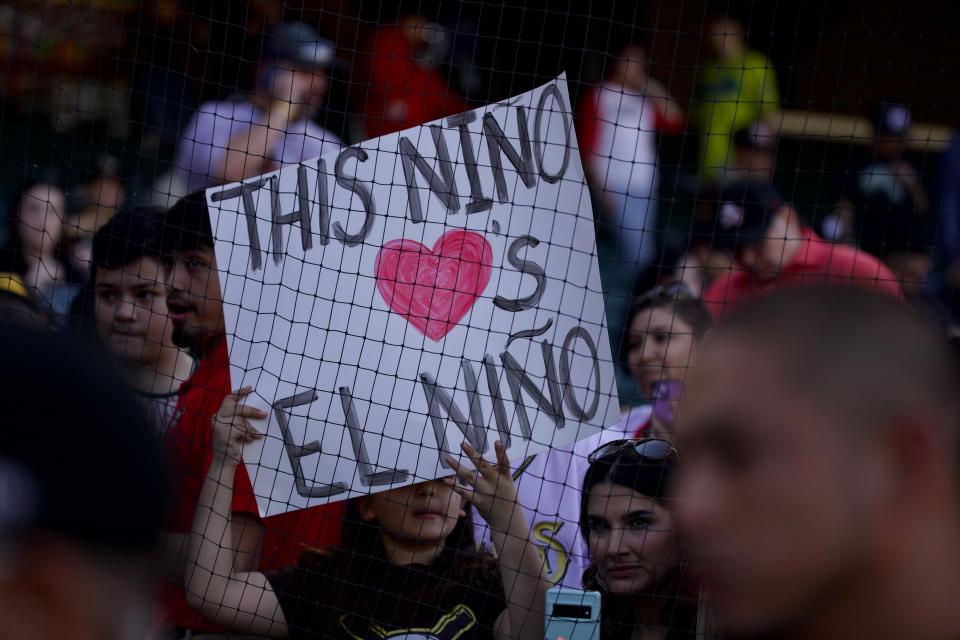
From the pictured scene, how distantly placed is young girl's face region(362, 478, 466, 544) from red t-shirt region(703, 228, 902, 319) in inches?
37.0

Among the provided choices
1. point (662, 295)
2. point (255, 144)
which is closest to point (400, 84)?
point (255, 144)

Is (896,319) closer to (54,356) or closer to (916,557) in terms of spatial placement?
(916,557)

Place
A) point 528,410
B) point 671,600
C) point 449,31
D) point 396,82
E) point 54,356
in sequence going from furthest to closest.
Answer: point 449,31
point 396,82
point 528,410
point 671,600
point 54,356

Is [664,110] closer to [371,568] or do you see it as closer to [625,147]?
[625,147]

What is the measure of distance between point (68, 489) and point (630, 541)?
2.00 metres

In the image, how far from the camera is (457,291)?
3.08 metres

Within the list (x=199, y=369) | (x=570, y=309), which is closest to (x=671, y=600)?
(x=570, y=309)

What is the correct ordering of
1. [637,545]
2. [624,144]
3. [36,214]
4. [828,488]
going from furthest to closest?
[624,144], [36,214], [637,545], [828,488]

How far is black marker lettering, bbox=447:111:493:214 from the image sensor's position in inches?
122

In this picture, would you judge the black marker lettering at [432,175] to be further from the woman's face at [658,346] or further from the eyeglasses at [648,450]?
the woman's face at [658,346]

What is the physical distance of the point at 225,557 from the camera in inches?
114

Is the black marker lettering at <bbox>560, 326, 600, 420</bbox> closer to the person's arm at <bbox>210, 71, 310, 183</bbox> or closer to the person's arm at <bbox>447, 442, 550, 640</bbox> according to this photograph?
the person's arm at <bbox>447, 442, 550, 640</bbox>

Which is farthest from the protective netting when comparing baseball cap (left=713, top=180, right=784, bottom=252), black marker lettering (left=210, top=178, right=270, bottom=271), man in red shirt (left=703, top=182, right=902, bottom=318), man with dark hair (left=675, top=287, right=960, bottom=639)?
man with dark hair (left=675, top=287, right=960, bottom=639)

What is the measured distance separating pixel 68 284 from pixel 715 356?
3.71 meters
